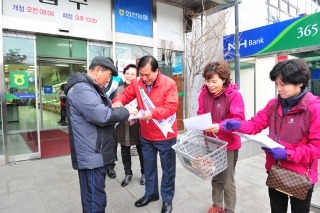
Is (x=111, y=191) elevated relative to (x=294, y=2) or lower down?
lower down

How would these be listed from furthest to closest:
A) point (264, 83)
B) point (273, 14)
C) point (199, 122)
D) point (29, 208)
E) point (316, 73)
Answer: point (273, 14)
point (264, 83)
point (316, 73)
point (29, 208)
point (199, 122)

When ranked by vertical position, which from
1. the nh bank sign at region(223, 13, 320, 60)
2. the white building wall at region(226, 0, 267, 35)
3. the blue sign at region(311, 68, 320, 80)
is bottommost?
the blue sign at region(311, 68, 320, 80)

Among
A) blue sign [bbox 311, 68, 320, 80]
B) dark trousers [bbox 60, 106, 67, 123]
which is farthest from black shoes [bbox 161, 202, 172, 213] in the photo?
dark trousers [bbox 60, 106, 67, 123]

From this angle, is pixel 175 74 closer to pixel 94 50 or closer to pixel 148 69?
pixel 94 50

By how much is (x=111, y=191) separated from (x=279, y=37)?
572 centimetres

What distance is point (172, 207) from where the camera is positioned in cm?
273

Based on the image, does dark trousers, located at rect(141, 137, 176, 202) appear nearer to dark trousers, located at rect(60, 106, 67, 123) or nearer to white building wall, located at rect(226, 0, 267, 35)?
white building wall, located at rect(226, 0, 267, 35)

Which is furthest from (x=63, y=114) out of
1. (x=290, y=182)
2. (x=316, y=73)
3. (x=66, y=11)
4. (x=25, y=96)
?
(x=316, y=73)

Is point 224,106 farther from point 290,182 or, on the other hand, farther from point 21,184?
point 21,184

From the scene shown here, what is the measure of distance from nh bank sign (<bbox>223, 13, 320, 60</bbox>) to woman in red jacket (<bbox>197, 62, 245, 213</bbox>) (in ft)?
14.4

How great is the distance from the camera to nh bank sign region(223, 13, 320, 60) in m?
5.16

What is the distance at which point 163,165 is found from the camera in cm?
264

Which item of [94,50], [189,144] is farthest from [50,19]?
[189,144]

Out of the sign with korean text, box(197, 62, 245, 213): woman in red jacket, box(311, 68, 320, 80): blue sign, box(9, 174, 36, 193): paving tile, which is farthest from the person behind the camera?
box(311, 68, 320, 80): blue sign
